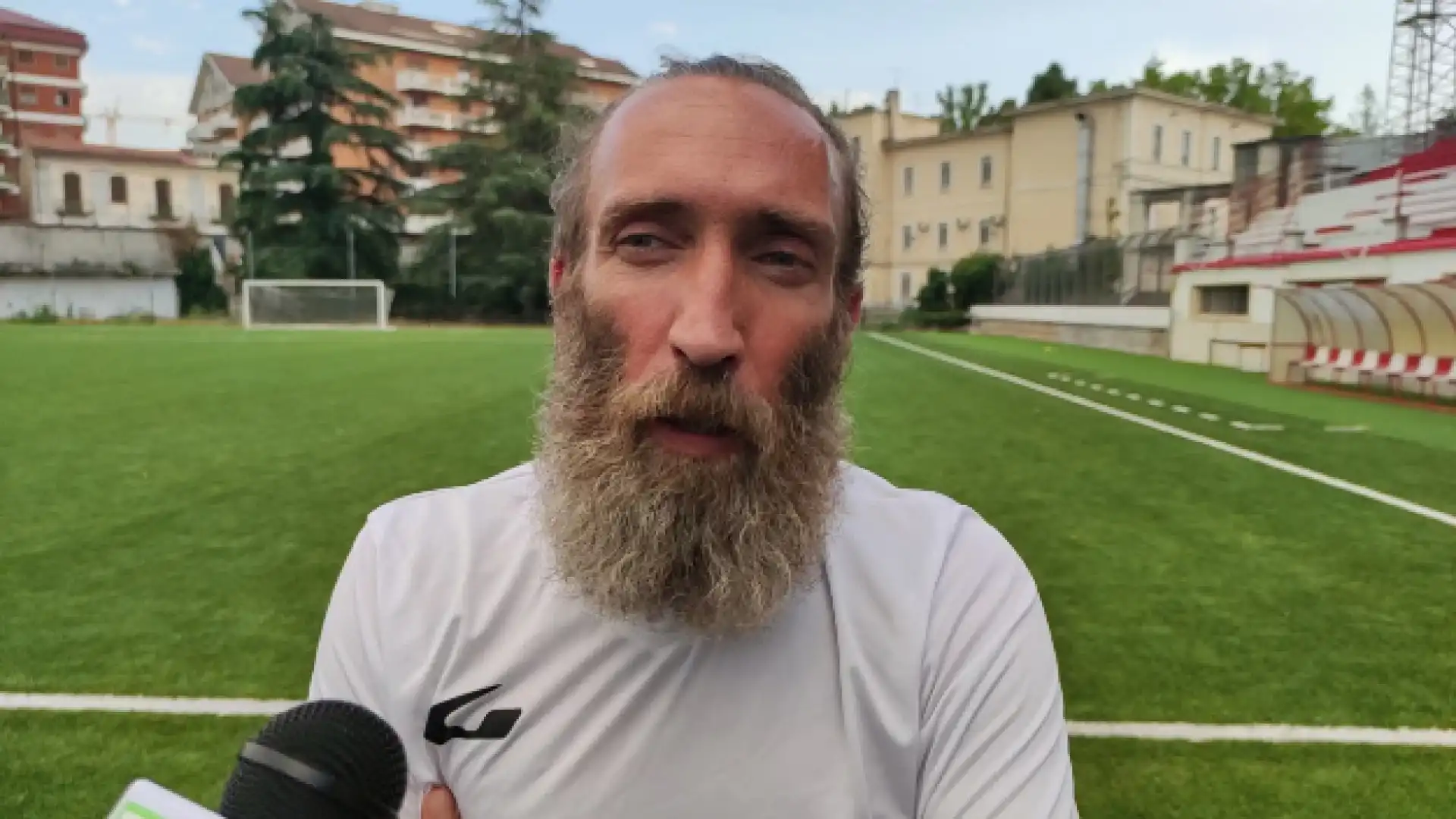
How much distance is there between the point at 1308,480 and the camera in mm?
8859

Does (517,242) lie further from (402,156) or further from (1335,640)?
(1335,640)

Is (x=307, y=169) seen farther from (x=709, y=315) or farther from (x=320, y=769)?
(x=320, y=769)

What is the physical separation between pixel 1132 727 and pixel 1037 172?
2060 inches

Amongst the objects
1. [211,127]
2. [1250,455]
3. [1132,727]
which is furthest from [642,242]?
[211,127]

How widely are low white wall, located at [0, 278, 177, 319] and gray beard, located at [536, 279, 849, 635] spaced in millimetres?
57508

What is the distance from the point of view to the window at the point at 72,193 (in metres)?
60.6

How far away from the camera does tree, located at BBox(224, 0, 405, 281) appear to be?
1939 inches

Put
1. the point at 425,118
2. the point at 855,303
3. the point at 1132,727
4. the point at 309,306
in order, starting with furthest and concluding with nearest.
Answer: the point at 425,118 → the point at 309,306 → the point at 1132,727 → the point at 855,303

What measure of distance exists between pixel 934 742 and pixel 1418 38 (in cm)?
4988

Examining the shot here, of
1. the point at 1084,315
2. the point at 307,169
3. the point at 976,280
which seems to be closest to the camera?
the point at 1084,315

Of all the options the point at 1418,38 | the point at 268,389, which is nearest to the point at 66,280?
the point at 268,389

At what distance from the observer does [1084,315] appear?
3294cm

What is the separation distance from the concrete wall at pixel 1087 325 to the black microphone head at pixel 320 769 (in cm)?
2750

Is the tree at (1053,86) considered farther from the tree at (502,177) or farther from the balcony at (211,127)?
the balcony at (211,127)
